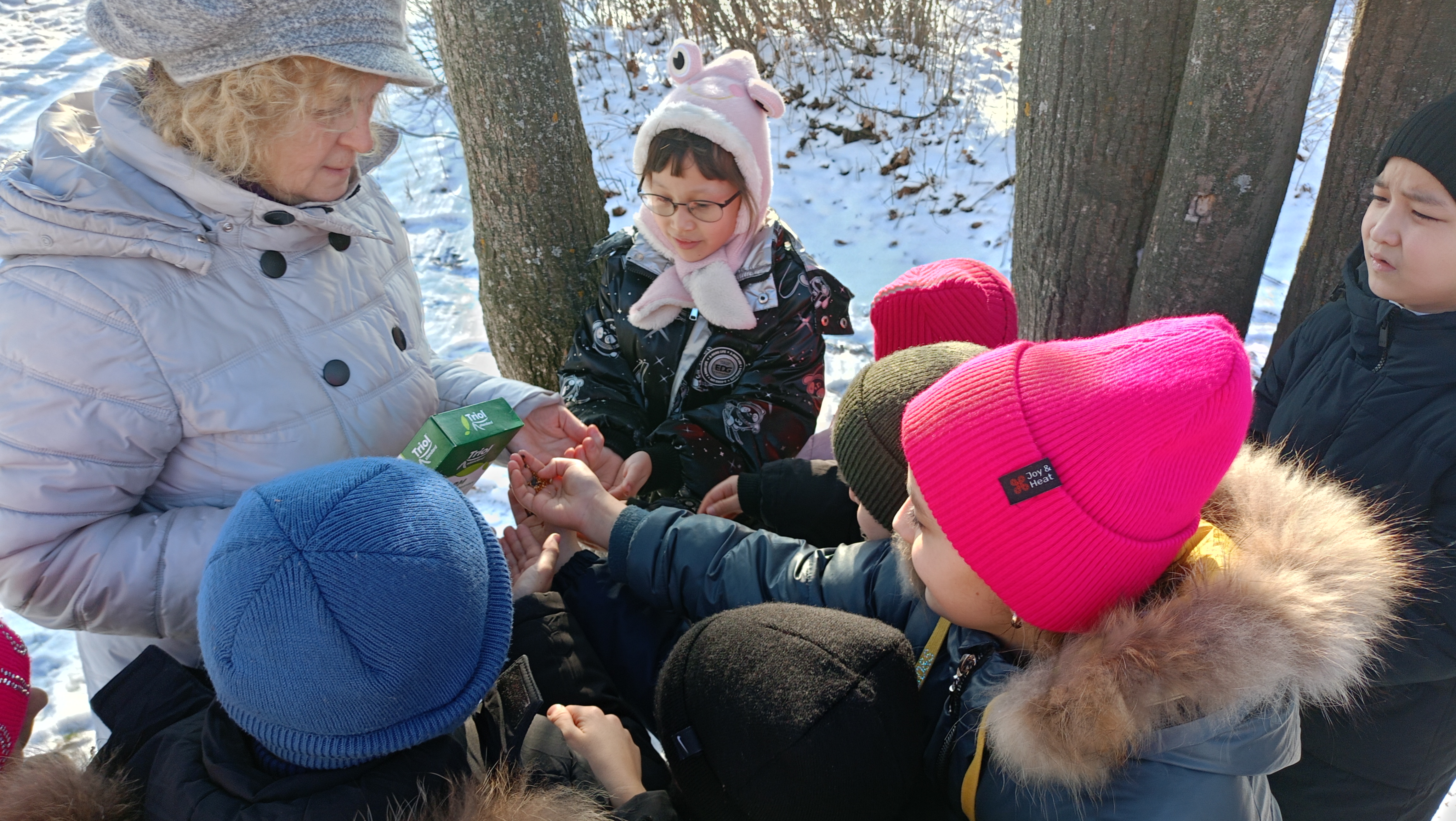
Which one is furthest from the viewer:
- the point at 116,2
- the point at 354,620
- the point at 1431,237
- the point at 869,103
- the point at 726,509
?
the point at 869,103

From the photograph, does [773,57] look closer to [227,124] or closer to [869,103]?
[869,103]

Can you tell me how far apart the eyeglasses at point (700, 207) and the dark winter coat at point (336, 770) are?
1421 mm

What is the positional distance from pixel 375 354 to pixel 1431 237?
93.8 inches

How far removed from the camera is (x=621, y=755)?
1.45 metres

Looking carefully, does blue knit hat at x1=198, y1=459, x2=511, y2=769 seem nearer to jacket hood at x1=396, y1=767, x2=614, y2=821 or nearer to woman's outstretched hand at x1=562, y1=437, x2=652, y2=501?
jacket hood at x1=396, y1=767, x2=614, y2=821

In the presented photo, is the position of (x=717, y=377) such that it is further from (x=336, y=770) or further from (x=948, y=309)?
(x=336, y=770)

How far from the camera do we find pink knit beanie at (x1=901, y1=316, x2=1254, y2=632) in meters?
1.29

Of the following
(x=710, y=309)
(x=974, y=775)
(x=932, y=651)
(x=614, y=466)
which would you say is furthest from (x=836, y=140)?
(x=974, y=775)

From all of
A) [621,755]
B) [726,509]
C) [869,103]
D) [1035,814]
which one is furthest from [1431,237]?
[869,103]

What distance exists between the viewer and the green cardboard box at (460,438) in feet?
5.95

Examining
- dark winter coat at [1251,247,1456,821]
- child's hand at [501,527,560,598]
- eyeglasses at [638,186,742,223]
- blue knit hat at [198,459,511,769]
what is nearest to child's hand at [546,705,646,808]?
blue knit hat at [198,459,511,769]

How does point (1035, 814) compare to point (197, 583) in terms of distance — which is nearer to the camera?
point (1035, 814)

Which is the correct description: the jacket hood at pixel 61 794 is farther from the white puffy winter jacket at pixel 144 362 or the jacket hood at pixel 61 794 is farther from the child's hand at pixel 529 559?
the child's hand at pixel 529 559

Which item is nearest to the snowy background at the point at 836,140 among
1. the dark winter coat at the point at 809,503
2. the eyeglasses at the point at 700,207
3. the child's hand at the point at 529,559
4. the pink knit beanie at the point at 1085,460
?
the eyeglasses at the point at 700,207
